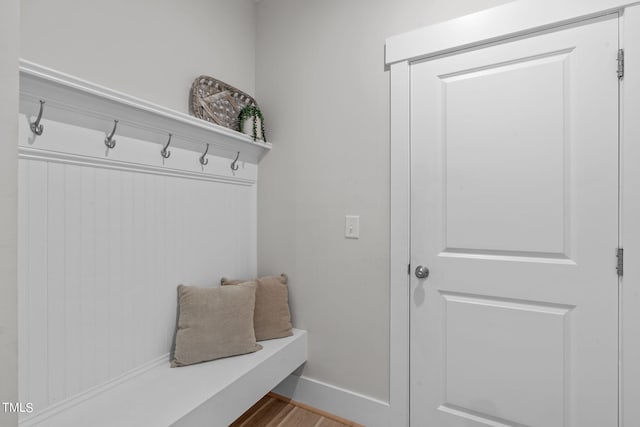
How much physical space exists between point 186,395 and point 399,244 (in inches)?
43.4

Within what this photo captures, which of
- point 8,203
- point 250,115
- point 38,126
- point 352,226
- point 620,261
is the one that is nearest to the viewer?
point 8,203

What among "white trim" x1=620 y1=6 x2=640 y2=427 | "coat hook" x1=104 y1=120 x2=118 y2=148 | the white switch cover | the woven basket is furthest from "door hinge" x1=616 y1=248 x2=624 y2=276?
"coat hook" x1=104 y1=120 x2=118 y2=148

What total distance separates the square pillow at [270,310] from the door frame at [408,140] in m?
0.59

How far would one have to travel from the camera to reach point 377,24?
1630 mm

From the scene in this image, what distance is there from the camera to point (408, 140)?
60.8 inches

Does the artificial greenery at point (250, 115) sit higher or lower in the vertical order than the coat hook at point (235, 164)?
higher

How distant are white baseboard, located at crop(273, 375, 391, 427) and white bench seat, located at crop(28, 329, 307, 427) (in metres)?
0.28

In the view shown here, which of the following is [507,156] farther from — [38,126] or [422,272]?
[38,126]

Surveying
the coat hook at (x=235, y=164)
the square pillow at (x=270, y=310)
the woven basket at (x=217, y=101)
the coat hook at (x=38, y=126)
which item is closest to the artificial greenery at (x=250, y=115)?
the woven basket at (x=217, y=101)

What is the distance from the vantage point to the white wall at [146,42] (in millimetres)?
1108

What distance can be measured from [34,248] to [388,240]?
4.59 feet

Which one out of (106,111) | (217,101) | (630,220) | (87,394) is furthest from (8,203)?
(630,220)

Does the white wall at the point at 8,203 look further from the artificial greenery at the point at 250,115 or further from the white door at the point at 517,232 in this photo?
the white door at the point at 517,232

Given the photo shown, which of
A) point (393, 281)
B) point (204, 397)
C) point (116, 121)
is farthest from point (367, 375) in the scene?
point (116, 121)
